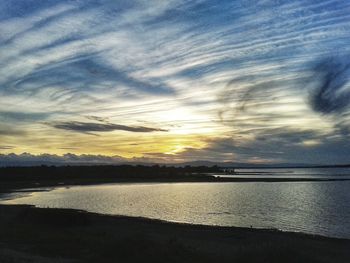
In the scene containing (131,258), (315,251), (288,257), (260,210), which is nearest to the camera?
(288,257)

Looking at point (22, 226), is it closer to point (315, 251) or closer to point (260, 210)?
point (315, 251)

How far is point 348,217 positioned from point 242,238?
66.1 ft

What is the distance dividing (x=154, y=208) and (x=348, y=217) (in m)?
24.2

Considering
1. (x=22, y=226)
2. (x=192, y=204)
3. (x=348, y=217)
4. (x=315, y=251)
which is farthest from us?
(x=192, y=204)

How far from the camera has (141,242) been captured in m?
23.0

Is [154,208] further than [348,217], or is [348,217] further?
[154,208]

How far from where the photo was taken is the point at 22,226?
34.5 meters

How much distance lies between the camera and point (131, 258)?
21.1 m

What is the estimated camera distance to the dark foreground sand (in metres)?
21.1

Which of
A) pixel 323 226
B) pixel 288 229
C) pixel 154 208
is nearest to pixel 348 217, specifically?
pixel 323 226

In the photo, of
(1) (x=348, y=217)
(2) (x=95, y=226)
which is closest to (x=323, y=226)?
(1) (x=348, y=217)

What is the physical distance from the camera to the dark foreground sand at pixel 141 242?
21.1m

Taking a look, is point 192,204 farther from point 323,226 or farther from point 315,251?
point 315,251

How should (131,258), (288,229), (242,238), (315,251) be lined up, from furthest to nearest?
(288,229) < (242,238) < (315,251) < (131,258)
